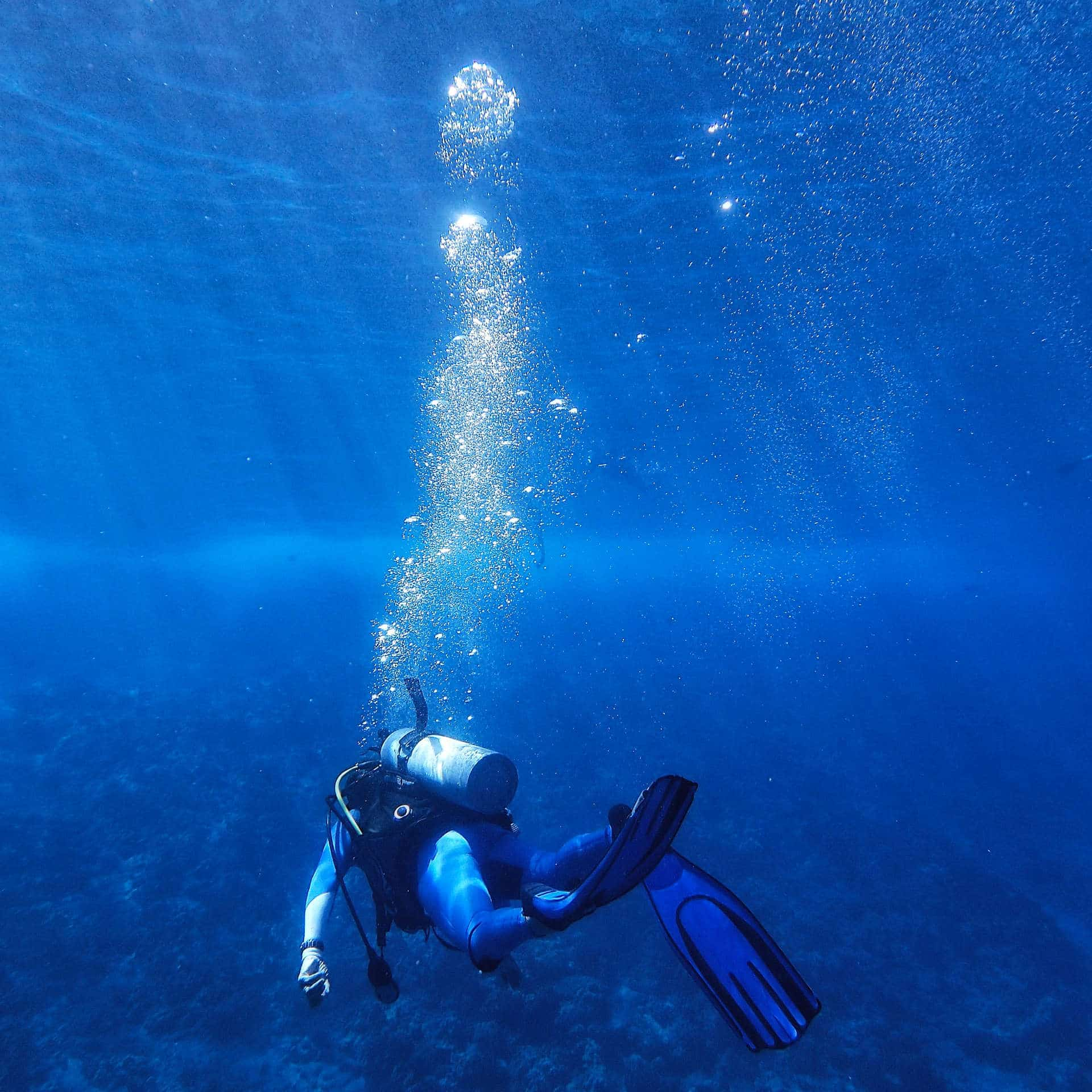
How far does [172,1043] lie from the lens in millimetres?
7441

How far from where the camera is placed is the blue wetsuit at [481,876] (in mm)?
2957

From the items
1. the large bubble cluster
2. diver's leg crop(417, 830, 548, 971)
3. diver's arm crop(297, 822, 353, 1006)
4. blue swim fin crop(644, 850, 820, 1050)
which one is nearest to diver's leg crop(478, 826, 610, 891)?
diver's leg crop(417, 830, 548, 971)

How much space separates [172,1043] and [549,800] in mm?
7736

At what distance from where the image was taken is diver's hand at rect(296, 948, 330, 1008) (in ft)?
10.8

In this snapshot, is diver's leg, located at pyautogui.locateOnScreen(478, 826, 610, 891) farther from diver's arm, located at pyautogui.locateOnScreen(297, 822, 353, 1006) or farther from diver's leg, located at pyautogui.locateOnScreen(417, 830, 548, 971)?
diver's arm, located at pyautogui.locateOnScreen(297, 822, 353, 1006)

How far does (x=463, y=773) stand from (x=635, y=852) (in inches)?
70.7

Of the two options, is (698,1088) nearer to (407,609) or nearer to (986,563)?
(407,609)

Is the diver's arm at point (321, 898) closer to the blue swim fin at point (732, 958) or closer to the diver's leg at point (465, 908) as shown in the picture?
the diver's leg at point (465, 908)

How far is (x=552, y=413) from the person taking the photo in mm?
25109

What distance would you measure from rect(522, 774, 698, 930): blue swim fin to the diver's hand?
63.3 inches

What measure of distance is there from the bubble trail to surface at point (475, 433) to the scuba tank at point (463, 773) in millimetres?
9079

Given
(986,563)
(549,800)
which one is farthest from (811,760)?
(986,563)

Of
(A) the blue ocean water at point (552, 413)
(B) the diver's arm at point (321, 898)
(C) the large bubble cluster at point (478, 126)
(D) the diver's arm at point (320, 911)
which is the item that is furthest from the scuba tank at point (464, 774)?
(C) the large bubble cluster at point (478, 126)

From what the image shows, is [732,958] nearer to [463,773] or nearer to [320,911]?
[463,773]
